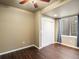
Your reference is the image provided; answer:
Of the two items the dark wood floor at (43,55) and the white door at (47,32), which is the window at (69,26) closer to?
the white door at (47,32)

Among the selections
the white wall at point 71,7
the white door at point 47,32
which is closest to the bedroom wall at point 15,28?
the white door at point 47,32

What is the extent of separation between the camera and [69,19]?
4.45 m

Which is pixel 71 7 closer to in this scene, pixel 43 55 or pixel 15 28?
pixel 43 55

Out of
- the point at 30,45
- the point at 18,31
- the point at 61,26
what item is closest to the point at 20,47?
the point at 30,45

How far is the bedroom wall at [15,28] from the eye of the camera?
3.06m

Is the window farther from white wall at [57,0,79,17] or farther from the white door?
white wall at [57,0,79,17]

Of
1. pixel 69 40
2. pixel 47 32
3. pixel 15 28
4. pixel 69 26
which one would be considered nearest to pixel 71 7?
pixel 69 26

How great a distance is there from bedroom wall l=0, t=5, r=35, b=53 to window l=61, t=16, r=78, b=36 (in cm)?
247

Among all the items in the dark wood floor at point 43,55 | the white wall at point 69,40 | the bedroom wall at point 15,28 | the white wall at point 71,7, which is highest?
the white wall at point 71,7

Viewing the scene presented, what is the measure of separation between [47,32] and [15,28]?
7.64 feet

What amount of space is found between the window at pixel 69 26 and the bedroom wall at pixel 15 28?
2.47 meters

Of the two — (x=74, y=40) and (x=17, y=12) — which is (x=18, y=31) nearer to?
(x=17, y=12)

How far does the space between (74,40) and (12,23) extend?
409 cm

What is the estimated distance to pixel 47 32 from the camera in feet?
15.2
